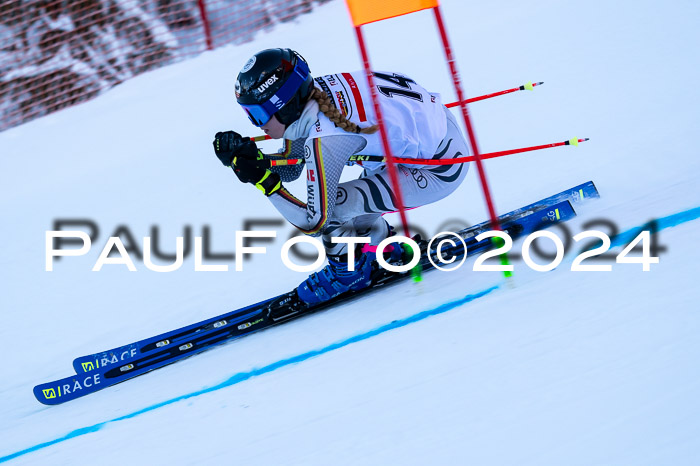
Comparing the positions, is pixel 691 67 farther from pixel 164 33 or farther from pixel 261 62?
pixel 164 33

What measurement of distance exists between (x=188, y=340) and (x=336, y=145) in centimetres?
132

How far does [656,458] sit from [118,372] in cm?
251

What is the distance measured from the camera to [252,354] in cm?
316

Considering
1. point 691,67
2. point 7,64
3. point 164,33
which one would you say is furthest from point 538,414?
point 7,64

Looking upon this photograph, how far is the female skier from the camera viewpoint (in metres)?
2.77

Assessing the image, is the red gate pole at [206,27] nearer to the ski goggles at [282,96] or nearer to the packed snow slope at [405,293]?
the packed snow slope at [405,293]

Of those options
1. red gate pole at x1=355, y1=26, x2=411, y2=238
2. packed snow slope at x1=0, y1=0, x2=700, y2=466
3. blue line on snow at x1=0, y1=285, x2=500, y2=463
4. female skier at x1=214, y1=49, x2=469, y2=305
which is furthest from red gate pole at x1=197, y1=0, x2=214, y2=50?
blue line on snow at x1=0, y1=285, x2=500, y2=463

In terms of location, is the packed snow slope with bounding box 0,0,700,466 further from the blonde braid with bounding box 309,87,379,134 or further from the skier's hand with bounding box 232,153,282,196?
the blonde braid with bounding box 309,87,379,134

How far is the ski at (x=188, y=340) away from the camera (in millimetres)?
3254

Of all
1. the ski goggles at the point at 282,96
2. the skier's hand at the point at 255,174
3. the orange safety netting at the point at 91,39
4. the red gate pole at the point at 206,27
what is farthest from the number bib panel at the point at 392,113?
the orange safety netting at the point at 91,39

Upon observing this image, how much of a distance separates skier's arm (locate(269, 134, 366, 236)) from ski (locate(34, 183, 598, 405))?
1.95ft

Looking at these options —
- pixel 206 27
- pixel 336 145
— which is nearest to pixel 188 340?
pixel 336 145

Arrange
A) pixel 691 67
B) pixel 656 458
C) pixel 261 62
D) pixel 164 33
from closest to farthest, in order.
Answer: pixel 656 458 → pixel 261 62 → pixel 691 67 → pixel 164 33

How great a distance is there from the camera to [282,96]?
2.76 metres
